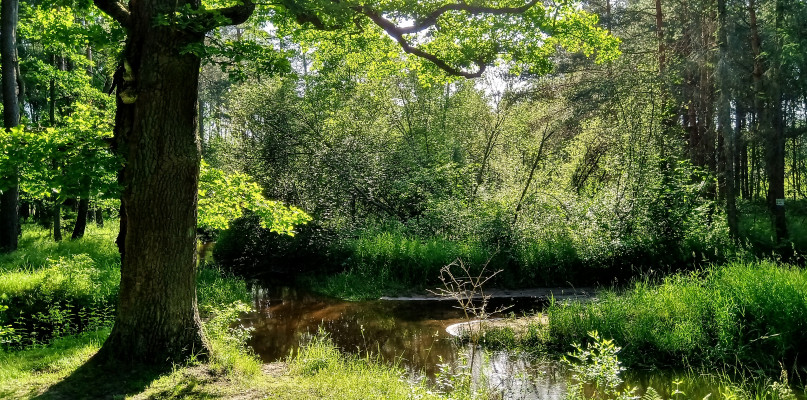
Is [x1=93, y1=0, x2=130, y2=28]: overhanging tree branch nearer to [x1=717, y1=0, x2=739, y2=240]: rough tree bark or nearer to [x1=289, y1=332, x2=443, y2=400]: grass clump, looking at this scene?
[x1=289, y1=332, x2=443, y2=400]: grass clump

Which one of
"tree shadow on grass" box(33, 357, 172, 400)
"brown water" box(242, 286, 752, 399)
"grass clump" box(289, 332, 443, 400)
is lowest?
"brown water" box(242, 286, 752, 399)

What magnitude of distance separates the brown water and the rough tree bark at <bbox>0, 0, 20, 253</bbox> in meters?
5.49

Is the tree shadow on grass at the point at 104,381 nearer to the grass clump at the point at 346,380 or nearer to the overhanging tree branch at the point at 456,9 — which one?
the grass clump at the point at 346,380

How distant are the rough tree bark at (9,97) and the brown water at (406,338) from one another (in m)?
5.49

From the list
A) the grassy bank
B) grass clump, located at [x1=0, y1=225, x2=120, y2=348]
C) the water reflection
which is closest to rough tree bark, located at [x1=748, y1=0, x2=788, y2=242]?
the water reflection

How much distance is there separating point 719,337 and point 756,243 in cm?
959

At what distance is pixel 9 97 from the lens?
1073 cm

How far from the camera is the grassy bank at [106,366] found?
471cm

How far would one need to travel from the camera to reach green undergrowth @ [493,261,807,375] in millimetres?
6363

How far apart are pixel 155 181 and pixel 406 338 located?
5.14m

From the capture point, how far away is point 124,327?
16.7ft

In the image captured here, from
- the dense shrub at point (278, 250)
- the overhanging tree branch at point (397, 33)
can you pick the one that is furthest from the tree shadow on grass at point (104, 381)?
the dense shrub at point (278, 250)

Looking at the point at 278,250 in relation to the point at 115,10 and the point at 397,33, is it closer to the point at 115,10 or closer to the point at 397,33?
the point at 397,33

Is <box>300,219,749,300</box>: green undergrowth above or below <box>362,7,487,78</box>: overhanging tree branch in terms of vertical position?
below
